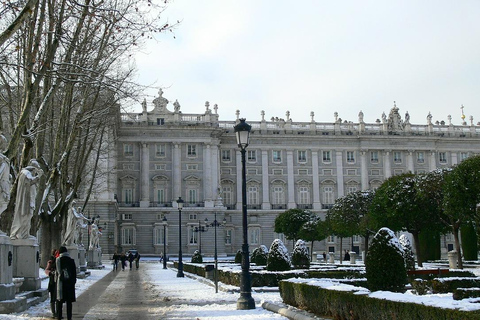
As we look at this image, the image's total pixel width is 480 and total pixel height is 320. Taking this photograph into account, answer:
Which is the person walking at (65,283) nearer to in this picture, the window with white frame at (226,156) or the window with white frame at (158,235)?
the window with white frame at (158,235)

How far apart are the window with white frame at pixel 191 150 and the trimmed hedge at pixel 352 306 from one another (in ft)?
180

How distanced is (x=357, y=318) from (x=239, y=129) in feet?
19.5

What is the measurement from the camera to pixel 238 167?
70.6 m

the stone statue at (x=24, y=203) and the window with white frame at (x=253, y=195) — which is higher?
the window with white frame at (x=253, y=195)

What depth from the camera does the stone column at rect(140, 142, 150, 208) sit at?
221 feet

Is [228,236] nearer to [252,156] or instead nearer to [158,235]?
[158,235]

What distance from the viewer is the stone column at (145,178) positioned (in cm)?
6744

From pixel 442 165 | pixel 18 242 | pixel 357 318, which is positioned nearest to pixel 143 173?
pixel 442 165

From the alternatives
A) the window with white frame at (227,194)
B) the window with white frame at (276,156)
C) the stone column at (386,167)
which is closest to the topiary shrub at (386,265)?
the window with white frame at (227,194)

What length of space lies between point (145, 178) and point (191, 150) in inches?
225

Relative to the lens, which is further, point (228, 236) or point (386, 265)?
point (228, 236)

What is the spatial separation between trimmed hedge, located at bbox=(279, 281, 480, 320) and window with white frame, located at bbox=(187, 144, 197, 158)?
180 feet

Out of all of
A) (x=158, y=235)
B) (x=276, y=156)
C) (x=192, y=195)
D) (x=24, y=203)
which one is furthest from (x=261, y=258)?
(x=276, y=156)

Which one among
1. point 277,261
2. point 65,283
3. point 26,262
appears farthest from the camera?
point 277,261
